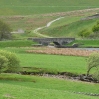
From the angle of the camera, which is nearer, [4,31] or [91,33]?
[4,31]

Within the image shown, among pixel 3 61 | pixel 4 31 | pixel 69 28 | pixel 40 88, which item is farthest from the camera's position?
pixel 69 28

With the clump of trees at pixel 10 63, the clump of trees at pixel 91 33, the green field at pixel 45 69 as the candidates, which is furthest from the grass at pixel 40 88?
the clump of trees at pixel 91 33

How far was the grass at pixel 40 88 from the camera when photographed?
33.8m

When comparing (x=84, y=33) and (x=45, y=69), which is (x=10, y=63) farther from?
(x=84, y=33)

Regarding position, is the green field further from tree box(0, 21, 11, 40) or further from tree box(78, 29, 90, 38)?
tree box(0, 21, 11, 40)

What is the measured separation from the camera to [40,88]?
45.7 meters

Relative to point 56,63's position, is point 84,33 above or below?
above

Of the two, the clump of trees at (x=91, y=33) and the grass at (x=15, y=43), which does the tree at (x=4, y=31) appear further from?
the clump of trees at (x=91, y=33)

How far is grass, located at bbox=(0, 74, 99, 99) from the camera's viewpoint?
33.8 metres

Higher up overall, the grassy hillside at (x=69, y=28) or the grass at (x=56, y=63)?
the grassy hillside at (x=69, y=28)

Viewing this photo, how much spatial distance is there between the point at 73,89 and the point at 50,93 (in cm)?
1154

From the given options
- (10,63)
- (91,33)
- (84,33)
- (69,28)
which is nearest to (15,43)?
(84,33)

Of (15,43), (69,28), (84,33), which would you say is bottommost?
(15,43)

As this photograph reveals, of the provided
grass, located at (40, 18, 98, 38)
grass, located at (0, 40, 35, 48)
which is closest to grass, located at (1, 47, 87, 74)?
grass, located at (0, 40, 35, 48)
